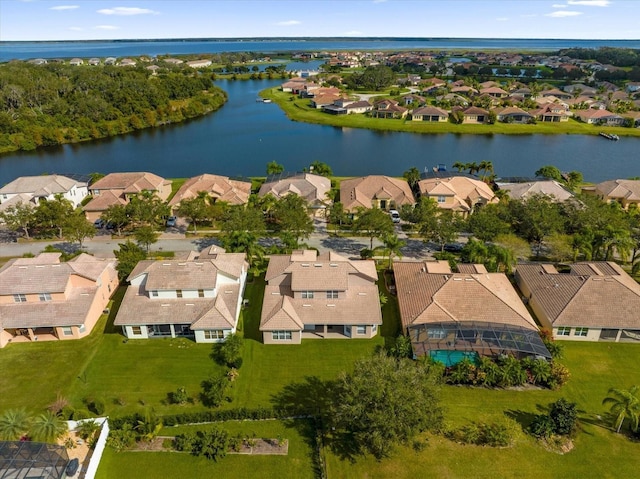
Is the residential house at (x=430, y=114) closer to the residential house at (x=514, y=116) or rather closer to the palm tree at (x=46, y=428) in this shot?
the residential house at (x=514, y=116)

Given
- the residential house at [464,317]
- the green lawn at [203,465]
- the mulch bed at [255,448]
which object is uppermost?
the residential house at [464,317]

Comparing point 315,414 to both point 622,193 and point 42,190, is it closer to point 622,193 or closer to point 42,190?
point 42,190

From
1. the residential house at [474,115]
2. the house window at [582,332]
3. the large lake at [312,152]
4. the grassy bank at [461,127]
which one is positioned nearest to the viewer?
the house window at [582,332]

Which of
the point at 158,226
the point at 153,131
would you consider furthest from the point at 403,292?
the point at 153,131

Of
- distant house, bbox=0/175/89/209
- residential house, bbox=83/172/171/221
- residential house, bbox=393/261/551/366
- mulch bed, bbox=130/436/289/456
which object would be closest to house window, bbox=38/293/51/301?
mulch bed, bbox=130/436/289/456

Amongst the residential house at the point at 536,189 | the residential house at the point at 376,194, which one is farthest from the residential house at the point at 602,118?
the residential house at the point at 376,194

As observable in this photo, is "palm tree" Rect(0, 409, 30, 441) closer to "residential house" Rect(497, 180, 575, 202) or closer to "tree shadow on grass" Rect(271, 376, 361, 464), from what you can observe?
"tree shadow on grass" Rect(271, 376, 361, 464)

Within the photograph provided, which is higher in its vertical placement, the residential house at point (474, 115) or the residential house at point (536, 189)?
the residential house at point (474, 115)
